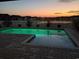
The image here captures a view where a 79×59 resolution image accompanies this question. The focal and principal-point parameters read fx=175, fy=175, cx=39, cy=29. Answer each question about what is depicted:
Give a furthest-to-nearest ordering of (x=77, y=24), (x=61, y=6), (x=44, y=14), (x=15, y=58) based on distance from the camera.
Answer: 1. (x=44, y=14)
2. (x=61, y=6)
3. (x=77, y=24)
4. (x=15, y=58)

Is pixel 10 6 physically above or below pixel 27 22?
above

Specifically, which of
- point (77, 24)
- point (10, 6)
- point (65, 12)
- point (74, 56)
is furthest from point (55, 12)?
point (74, 56)

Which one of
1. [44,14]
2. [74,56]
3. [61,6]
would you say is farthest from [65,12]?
[74,56]

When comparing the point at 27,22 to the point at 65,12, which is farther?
the point at 27,22

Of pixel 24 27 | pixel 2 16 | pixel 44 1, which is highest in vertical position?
pixel 44 1

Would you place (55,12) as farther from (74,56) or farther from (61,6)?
(74,56)

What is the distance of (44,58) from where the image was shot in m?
3.65

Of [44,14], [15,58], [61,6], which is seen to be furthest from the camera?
[44,14]

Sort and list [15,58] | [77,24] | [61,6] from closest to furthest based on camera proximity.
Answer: [15,58], [77,24], [61,6]

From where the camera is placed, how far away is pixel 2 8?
12.5m

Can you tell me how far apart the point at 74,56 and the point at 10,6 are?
9.59m

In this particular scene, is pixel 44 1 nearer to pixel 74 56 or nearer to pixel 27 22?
pixel 27 22

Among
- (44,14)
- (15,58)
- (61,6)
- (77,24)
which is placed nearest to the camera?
(15,58)

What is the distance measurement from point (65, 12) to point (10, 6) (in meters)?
4.02
